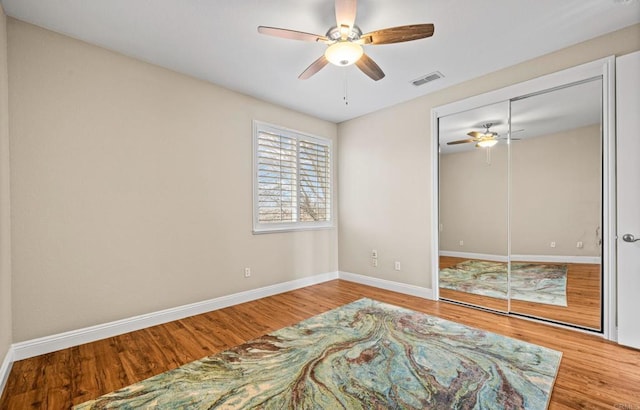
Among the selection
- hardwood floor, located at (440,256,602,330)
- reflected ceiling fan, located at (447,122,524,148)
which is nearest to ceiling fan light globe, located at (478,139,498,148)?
reflected ceiling fan, located at (447,122,524,148)

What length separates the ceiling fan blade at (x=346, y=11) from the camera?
6.13 ft

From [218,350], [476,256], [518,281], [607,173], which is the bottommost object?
[218,350]

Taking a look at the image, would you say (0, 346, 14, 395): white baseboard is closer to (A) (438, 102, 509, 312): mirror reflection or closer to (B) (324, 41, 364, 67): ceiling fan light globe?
(B) (324, 41, 364, 67): ceiling fan light globe

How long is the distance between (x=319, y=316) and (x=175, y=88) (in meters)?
3.09

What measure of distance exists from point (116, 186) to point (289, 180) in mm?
2207

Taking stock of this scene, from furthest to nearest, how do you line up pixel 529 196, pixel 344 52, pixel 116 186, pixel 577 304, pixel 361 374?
pixel 529 196, pixel 577 304, pixel 116 186, pixel 344 52, pixel 361 374

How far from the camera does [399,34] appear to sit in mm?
2086

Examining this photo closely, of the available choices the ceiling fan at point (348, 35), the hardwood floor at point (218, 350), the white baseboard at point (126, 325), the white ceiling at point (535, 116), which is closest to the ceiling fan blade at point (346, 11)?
the ceiling fan at point (348, 35)

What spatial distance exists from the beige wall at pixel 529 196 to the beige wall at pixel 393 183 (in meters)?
0.36

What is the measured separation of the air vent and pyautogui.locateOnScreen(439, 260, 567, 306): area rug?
2368mm

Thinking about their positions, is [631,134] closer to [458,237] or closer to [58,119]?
[458,237]

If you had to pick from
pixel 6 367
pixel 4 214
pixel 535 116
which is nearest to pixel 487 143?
pixel 535 116

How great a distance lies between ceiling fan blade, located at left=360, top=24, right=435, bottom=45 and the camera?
1999mm

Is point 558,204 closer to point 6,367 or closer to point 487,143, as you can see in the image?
point 487,143
